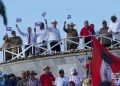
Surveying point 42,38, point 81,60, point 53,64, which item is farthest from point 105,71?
point 53,64

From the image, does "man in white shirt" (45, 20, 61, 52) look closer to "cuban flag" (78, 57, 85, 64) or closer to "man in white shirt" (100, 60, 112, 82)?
"cuban flag" (78, 57, 85, 64)

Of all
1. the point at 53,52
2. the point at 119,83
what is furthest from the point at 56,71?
the point at 119,83

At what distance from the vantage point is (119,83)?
2316 centimetres

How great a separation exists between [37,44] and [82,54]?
6.16 feet

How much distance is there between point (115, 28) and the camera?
30156 mm

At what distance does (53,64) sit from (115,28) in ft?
10.6

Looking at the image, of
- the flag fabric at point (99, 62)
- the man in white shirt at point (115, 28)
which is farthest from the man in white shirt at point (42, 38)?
the flag fabric at point (99, 62)

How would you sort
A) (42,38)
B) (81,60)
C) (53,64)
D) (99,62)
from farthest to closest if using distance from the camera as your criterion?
(53,64) < (42,38) < (81,60) < (99,62)

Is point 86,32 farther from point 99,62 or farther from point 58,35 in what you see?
point 99,62

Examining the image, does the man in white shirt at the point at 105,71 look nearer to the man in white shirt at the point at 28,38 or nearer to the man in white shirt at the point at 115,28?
the man in white shirt at the point at 115,28

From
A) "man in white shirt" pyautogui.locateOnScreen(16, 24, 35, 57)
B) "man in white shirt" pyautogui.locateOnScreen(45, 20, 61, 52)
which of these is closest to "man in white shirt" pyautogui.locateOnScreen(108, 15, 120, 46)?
"man in white shirt" pyautogui.locateOnScreen(45, 20, 61, 52)

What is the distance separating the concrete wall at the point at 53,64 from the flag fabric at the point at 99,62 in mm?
8665

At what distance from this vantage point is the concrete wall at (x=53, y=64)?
1232 inches

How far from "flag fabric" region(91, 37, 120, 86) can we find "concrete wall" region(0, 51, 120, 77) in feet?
28.4
